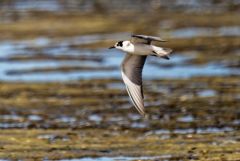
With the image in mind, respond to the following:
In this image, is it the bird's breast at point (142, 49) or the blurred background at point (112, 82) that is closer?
the bird's breast at point (142, 49)

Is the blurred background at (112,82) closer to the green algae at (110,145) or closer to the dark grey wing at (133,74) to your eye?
the green algae at (110,145)

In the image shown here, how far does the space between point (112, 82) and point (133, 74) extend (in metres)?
9.18

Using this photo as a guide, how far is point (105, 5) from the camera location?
37.9m

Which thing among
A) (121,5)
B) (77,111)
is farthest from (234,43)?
(121,5)

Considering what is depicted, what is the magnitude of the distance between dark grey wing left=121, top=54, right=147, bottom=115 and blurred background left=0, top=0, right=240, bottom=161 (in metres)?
1.89

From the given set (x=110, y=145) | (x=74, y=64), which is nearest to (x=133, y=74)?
(x=110, y=145)

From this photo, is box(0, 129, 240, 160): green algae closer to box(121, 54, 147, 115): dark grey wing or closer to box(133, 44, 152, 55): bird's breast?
box(121, 54, 147, 115): dark grey wing

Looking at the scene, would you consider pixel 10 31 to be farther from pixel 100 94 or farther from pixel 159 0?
pixel 100 94

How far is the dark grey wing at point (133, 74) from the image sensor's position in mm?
12430

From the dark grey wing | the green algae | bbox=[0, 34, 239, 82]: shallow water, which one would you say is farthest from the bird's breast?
bbox=[0, 34, 239, 82]: shallow water

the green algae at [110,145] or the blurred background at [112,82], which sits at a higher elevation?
the green algae at [110,145]

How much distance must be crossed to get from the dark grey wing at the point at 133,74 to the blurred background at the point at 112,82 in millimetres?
1892

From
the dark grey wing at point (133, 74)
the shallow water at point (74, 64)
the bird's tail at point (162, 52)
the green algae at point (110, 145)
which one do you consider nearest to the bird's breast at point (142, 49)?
the bird's tail at point (162, 52)

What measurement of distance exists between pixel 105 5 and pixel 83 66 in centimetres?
1403
